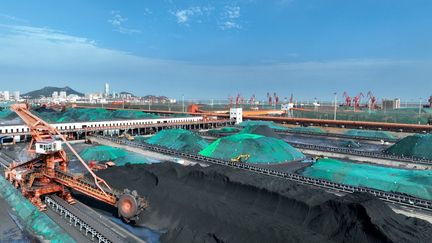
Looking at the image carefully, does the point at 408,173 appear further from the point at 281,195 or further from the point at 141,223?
the point at 141,223

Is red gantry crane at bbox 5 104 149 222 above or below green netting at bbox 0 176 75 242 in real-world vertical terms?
above

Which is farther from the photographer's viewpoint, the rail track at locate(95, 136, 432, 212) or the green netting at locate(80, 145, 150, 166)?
the green netting at locate(80, 145, 150, 166)

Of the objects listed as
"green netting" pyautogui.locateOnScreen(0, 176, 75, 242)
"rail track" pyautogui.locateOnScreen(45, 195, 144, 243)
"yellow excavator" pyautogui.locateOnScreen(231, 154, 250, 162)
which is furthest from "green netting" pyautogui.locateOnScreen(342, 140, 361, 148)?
"green netting" pyautogui.locateOnScreen(0, 176, 75, 242)

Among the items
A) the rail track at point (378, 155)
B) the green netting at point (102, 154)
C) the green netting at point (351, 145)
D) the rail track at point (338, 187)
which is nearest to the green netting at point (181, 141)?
the rail track at point (338, 187)

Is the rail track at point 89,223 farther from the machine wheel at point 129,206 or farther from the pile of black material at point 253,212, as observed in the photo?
the pile of black material at point 253,212

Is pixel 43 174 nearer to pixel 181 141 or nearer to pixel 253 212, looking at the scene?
pixel 253 212

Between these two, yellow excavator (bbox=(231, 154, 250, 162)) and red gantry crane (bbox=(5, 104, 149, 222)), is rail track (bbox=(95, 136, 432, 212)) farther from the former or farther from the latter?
red gantry crane (bbox=(5, 104, 149, 222))
